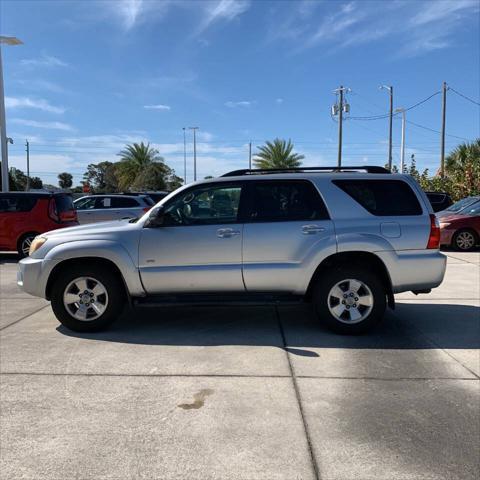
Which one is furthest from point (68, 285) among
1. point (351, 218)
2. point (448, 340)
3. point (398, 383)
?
point (448, 340)

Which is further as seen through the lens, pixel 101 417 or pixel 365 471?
pixel 101 417

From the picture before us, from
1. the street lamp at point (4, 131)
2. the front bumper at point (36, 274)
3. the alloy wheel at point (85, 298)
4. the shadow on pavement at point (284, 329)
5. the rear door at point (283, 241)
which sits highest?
the street lamp at point (4, 131)

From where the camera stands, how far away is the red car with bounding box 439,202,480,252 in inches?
522

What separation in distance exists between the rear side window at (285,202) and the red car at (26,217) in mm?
7319

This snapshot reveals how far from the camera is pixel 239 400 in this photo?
387cm

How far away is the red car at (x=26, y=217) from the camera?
37.6ft

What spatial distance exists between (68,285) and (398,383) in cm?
362

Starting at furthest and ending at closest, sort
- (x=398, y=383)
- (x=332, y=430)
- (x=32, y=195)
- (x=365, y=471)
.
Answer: (x=32, y=195) → (x=398, y=383) → (x=332, y=430) → (x=365, y=471)

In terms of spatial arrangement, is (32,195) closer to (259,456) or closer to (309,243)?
(309,243)

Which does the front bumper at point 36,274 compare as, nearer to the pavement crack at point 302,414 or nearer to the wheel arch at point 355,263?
the pavement crack at point 302,414

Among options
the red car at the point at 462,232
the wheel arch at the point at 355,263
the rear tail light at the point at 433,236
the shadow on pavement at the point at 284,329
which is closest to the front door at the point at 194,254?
the shadow on pavement at the point at 284,329

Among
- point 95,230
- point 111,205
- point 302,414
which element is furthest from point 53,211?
point 302,414

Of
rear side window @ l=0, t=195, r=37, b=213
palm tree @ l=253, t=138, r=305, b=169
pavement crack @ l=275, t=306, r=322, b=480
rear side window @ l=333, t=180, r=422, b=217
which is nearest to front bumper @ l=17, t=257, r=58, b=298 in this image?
pavement crack @ l=275, t=306, r=322, b=480

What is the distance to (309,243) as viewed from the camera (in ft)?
17.8
